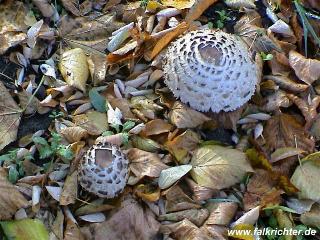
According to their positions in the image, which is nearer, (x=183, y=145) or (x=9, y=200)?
(x=9, y=200)

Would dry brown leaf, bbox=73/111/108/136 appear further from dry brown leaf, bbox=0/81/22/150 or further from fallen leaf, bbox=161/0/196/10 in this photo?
fallen leaf, bbox=161/0/196/10

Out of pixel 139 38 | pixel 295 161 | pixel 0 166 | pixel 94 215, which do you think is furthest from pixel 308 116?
pixel 0 166

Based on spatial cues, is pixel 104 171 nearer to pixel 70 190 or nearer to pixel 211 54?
pixel 70 190

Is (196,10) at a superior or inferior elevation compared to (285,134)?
superior

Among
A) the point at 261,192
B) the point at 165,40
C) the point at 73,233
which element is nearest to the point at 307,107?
the point at 261,192

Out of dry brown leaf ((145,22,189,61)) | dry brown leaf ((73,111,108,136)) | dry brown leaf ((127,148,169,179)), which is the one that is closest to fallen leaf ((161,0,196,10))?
dry brown leaf ((145,22,189,61))

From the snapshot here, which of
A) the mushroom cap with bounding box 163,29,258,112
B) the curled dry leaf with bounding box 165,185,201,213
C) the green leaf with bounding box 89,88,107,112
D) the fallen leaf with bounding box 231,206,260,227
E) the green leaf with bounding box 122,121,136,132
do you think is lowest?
the fallen leaf with bounding box 231,206,260,227

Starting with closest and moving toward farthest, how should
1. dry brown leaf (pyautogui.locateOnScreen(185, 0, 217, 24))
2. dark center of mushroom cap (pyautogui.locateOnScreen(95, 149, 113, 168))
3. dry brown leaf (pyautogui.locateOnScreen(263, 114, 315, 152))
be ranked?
dark center of mushroom cap (pyautogui.locateOnScreen(95, 149, 113, 168)) < dry brown leaf (pyautogui.locateOnScreen(263, 114, 315, 152)) < dry brown leaf (pyautogui.locateOnScreen(185, 0, 217, 24))

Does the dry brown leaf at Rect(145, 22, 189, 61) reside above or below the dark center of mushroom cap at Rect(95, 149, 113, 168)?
above
